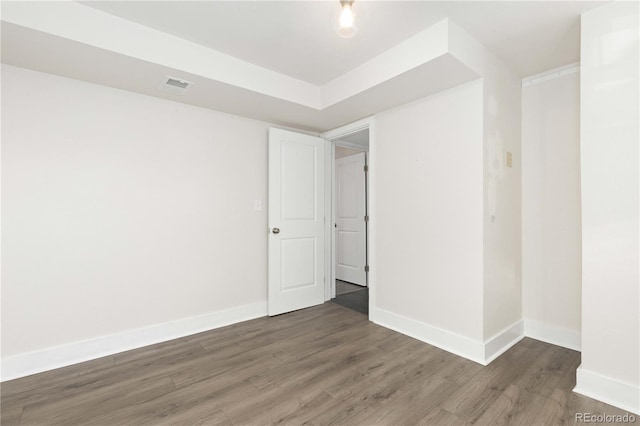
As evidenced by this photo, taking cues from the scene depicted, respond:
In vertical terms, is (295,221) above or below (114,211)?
below

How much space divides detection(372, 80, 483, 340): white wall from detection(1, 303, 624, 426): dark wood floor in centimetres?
43

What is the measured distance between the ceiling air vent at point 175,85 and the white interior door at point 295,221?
1.06m

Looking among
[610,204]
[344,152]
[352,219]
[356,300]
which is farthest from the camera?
[344,152]

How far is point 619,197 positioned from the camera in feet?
5.99

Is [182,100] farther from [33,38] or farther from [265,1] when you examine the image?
[265,1]

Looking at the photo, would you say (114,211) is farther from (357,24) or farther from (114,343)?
(357,24)

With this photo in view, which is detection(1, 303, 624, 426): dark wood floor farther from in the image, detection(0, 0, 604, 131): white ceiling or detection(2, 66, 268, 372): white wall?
detection(0, 0, 604, 131): white ceiling

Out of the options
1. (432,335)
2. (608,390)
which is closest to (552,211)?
(608,390)

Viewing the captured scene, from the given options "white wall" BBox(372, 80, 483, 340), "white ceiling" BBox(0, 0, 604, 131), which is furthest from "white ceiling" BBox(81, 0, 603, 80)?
"white wall" BBox(372, 80, 483, 340)

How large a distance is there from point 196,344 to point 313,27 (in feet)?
9.14

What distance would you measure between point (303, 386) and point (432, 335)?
1.32 metres

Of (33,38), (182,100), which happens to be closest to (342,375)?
(182,100)

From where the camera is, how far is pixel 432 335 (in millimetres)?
2734

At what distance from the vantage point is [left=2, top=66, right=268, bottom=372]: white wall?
2.25 meters
